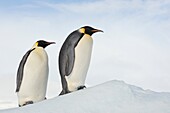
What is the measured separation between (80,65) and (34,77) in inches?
28.3

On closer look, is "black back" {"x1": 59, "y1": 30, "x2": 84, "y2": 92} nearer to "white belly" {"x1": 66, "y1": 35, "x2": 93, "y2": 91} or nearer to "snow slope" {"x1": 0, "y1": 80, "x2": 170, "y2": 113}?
"white belly" {"x1": 66, "y1": 35, "x2": 93, "y2": 91}

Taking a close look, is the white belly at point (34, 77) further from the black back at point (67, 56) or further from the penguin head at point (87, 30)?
the penguin head at point (87, 30)

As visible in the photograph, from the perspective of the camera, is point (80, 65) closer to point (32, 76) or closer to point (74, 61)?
point (74, 61)

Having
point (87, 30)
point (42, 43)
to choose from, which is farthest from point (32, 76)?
point (87, 30)

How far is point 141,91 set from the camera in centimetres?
531

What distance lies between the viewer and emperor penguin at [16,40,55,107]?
6.75 m

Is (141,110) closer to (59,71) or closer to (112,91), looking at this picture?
(112,91)

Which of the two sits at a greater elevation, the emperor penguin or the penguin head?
the penguin head

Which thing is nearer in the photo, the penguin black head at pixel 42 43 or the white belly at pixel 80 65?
the white belly at pixel 80 65

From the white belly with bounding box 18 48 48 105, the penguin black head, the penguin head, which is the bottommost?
the white belly with bounding box 18 48 48 105

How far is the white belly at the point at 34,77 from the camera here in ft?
22.1

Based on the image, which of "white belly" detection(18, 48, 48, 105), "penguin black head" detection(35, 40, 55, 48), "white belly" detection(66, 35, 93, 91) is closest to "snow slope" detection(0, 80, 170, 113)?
"white belly" detection(66, 35, 93, 91)

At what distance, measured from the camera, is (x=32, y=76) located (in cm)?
676

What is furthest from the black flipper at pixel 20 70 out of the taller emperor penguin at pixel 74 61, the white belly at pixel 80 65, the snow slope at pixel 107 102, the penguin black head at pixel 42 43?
the snow slope at pixel 107 102
